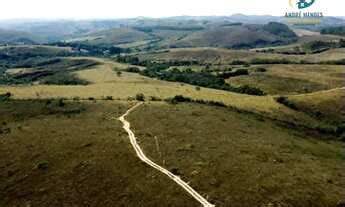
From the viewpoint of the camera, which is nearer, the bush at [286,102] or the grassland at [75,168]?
the grassland at [75,168]

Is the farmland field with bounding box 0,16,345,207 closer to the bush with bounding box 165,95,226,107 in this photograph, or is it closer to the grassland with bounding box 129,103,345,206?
the grassland with bounding box 129,103,345,206

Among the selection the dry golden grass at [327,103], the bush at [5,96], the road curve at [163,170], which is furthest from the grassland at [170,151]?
the bush at [5,96]

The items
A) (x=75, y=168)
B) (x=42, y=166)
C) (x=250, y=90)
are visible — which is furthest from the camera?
(x=250, y=90)

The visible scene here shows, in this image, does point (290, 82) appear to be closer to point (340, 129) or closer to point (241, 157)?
point (340, 129)

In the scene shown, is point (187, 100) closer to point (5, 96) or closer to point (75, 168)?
point (5, 96)

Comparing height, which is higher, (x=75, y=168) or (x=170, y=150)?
(x=170, y=150)

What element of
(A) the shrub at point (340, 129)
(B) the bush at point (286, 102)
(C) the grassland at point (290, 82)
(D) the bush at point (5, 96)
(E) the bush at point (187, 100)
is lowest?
(A) the shrub at point (340, 129)

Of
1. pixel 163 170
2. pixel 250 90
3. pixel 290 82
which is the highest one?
pixel 163 170

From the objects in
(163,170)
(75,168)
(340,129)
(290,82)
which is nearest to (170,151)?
(163,170)

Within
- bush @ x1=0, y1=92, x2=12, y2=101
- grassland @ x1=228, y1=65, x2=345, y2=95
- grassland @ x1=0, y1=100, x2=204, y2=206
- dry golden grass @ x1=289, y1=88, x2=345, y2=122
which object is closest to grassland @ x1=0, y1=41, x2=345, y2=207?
grassland @ x1=0, y1=100, x2=204, y2=206

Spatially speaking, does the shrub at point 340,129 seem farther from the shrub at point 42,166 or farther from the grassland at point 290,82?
the shrub at point 42,166

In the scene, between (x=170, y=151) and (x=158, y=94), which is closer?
(x=170, y=151)

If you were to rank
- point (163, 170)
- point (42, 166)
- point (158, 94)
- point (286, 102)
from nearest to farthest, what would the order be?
point (163, 170), point (42, 166), point (286, 102), point (158, 94)

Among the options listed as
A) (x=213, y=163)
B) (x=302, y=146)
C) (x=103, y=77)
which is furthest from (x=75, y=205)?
(x=103, y=77)
